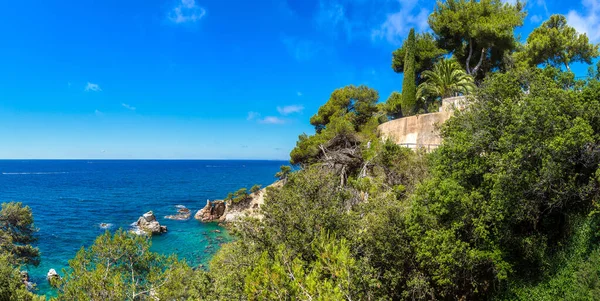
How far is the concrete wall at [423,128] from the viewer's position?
20281 mm

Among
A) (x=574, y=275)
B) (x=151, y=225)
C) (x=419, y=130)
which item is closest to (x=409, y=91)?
(x=419, y=130)

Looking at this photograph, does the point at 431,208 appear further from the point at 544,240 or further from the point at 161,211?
the point at 161,211

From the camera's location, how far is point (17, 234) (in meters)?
23.6

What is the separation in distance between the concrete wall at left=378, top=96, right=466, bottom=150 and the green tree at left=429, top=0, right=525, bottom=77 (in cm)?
1108

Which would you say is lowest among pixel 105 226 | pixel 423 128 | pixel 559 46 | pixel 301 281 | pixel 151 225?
pixel 105 226

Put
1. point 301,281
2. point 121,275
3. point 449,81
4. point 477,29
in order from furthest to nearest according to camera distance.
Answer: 1. point 477,29
2. point 449,81
3. point 121,275
4. point 301,281

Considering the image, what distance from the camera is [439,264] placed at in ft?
38.0

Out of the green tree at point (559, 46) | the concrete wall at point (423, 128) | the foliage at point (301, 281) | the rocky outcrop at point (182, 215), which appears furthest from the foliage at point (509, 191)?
the rocky outcrop at point (182, 215)

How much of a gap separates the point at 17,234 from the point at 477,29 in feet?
131

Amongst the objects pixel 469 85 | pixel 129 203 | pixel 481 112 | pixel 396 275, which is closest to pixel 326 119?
pixel 469 85

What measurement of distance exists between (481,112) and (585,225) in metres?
5.35

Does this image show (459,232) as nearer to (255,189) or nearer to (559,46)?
(559,46)

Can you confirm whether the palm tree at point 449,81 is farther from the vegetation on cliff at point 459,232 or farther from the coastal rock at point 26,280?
the coastal rock at point 26,280

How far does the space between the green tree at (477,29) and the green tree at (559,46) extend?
3052 millimetres
